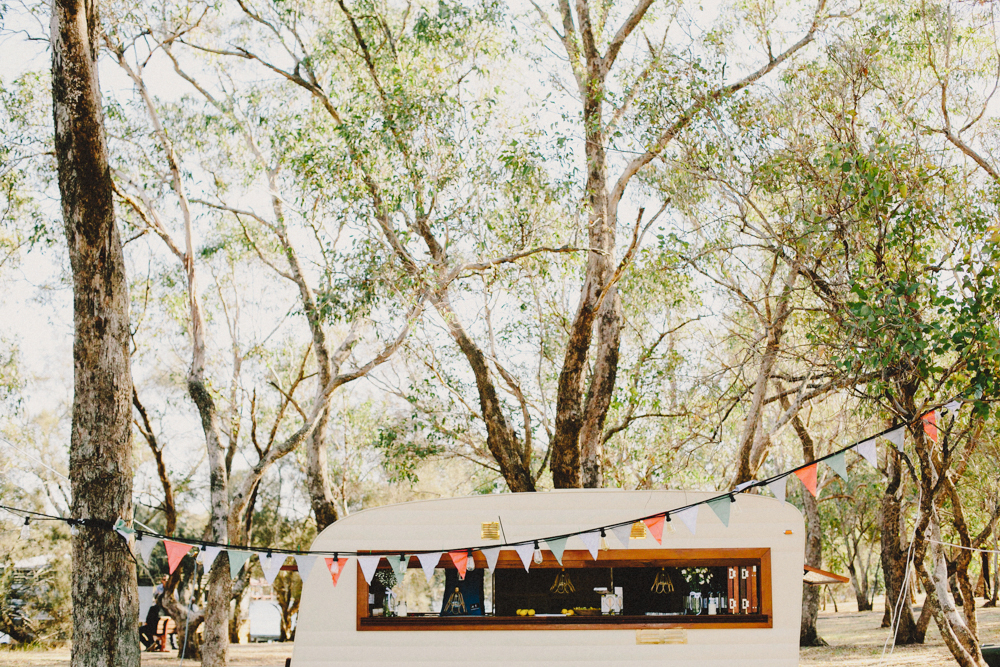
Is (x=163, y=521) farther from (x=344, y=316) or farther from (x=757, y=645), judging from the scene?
(x=757, y=645)

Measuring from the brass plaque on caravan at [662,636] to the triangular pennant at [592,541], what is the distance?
80cm

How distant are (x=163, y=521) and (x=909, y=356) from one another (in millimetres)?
19515

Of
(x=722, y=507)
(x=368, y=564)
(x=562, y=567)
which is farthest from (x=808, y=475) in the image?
(x=368, y=564)

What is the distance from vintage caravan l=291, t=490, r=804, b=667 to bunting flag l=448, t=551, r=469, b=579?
18 millimetres

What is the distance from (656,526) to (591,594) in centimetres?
181

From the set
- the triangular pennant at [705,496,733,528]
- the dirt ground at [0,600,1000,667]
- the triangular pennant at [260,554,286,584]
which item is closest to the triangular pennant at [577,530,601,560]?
the triangular pennant at [705,496,733,528]

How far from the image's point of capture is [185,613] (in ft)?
42.1

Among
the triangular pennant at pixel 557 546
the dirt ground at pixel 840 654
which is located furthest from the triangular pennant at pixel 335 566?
the dirt ground at pixel 840 654

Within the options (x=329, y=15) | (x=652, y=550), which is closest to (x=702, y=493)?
(x=652, y=550)

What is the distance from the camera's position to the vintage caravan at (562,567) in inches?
264

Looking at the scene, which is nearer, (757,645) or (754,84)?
(757,645)

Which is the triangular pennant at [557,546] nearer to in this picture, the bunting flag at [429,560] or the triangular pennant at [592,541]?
the triangular pennant at [592,541]

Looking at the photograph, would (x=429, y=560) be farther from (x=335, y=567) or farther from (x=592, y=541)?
(x=592, y=541)

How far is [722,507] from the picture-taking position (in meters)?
5.73
